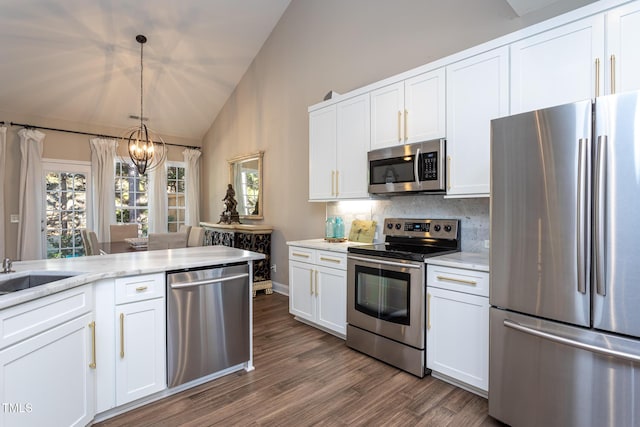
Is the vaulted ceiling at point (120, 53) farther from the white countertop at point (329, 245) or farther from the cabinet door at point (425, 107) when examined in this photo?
the white countertop at point (329, 245)

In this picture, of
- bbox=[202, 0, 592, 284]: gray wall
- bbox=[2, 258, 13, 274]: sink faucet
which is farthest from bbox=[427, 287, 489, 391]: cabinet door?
bbox=[2, 258, 13, 274]: sink faucet

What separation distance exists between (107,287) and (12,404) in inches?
26.1

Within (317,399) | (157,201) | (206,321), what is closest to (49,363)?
(206,321)

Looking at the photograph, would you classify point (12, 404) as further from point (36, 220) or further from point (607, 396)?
point (36, 220)

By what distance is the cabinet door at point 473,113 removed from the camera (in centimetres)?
228

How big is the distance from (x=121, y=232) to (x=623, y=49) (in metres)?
5.96

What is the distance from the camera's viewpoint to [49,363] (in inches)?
61.9

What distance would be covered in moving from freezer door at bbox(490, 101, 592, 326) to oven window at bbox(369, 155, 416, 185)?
893 mm

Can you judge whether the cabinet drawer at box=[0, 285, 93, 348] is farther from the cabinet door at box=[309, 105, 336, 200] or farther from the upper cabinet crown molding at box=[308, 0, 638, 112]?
the upper cabinet crown molding at box=[308, 0, 638, 112]

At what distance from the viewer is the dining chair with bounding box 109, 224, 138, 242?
5008mm

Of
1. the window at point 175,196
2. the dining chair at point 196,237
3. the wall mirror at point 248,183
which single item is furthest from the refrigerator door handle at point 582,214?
the window at point 175,196

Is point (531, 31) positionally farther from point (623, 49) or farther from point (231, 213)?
point (231, 213)

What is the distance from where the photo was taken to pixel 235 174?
6.06 m

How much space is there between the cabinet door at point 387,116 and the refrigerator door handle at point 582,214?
146cm
